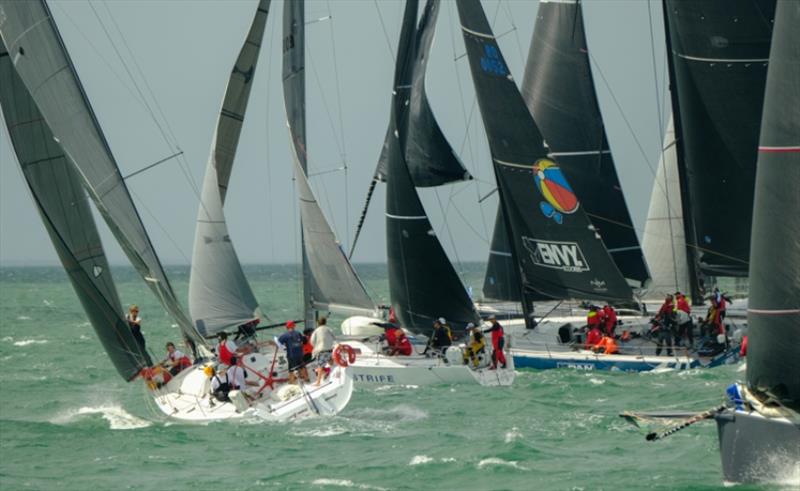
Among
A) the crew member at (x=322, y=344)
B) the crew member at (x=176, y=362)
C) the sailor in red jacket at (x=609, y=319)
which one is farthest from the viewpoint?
the sailor in red jacket at (x=609, y=319)

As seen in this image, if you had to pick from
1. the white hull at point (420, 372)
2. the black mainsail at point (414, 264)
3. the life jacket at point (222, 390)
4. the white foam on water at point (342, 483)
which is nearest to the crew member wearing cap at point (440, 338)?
the white hull at point (420, 372)

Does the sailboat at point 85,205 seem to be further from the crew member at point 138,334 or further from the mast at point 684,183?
the mast at point 684,183

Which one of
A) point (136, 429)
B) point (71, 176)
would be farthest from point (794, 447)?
A: point (71, 176)

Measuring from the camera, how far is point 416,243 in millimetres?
29547

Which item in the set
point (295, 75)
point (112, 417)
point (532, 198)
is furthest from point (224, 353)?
point (532, 198)

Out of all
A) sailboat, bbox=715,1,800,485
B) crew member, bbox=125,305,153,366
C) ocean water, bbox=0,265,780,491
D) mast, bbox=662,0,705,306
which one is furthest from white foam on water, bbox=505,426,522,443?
mast, bbox=662,0,705,306

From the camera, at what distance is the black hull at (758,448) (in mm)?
14836

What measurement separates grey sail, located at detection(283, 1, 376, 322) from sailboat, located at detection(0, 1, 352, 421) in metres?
5.65

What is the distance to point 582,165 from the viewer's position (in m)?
33.9

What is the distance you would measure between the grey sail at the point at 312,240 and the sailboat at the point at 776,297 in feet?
45.9

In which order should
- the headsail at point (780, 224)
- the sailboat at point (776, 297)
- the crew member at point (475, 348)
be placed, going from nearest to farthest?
the sailboat at point (776, 297), the headsail at point (780, 224), the crew member at point (475, 348)

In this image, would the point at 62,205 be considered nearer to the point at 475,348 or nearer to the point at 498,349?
the point at 475,348

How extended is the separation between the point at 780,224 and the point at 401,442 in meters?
7.28

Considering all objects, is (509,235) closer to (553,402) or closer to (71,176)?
(553,402)
